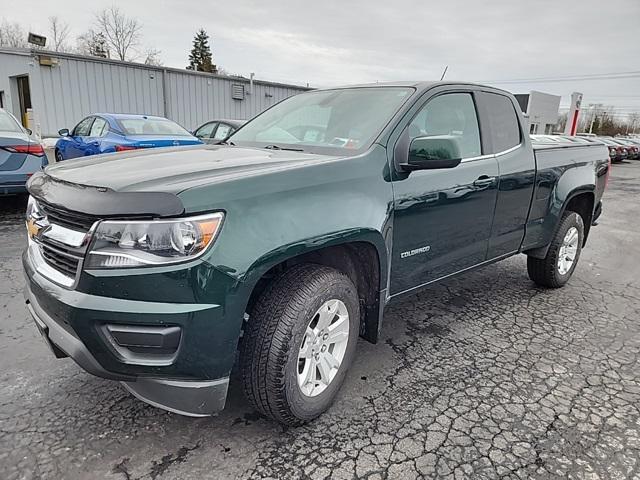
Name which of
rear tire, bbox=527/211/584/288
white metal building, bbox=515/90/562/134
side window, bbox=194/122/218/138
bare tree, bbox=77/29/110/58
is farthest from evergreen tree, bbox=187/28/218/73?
rear tire, bbox=527/211/584/288

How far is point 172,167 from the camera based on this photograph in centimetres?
227

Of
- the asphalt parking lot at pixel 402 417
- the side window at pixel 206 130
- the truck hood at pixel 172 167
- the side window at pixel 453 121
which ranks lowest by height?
the asphalt parking lot at pixel 402 417

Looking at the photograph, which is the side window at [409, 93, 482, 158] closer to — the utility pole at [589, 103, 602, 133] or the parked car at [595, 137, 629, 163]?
the parked car at [595, 137, 629, 163]

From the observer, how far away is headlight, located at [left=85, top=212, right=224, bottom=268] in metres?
1.82

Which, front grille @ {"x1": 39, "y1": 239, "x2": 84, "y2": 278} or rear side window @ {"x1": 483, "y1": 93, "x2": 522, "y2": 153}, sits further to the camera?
rear side window @ {"x1": 483, "y1": 93, "x2": 522, "y2": 153}

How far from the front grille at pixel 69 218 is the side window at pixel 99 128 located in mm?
7559

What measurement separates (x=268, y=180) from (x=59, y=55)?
1732cm

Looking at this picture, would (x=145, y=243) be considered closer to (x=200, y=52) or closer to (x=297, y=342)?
(x=297, y=342)

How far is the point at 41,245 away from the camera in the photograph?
7.20 feet

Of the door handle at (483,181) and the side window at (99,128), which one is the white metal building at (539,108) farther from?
the door handle at (483,181)

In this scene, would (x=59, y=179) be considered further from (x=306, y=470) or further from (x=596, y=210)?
(x=596, y=210)

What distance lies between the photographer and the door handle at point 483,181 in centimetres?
327

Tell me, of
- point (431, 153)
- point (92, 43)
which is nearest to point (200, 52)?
point (92, 43)

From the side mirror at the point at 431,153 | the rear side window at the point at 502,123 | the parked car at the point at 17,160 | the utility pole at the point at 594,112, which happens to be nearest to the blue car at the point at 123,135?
the parked car at the point at 17,160
